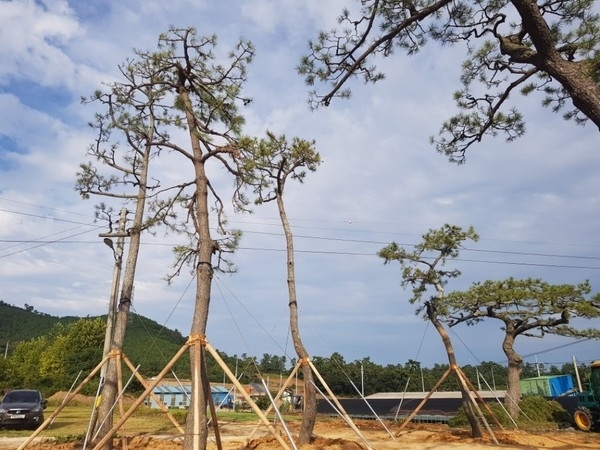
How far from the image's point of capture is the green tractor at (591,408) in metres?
13.1

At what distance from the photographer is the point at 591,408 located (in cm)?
1351

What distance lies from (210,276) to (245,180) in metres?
2.03

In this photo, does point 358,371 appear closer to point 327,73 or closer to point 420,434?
point 420,434

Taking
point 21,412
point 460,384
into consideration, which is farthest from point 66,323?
point 460,384

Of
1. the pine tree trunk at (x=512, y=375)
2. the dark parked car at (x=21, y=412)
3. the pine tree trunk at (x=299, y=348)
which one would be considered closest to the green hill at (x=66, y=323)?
the dark parked car at (x=21, y=412)

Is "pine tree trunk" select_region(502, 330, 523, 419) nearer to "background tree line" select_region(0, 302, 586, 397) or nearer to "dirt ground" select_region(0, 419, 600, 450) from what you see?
"dirt ground" select_region(0, 419, 600, 450)

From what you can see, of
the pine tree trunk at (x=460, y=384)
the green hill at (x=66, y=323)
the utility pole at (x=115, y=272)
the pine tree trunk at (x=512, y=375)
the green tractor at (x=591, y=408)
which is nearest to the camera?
the utility pole at (x=115, y=272)

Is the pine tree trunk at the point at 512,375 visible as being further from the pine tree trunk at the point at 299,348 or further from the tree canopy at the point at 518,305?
the pine tree trunk at the point at 299,348

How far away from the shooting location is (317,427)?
14422 mm

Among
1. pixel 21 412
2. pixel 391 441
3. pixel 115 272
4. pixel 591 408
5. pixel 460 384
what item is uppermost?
pixel 115 272

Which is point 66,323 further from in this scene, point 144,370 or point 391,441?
point 391,441

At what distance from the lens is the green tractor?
1313cm

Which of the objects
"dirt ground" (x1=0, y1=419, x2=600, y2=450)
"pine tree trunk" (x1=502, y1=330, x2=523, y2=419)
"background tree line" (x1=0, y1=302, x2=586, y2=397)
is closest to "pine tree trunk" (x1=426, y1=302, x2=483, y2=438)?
"dirt ground" (x1=0, y1=419, x2=600, y2=450)

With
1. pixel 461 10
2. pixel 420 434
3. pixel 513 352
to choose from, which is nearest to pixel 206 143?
pixel 461 10
